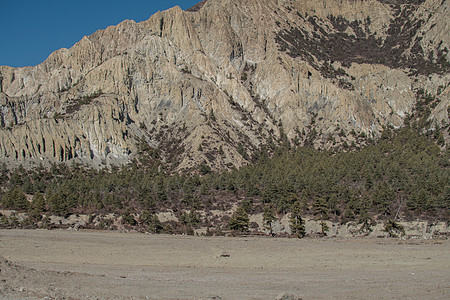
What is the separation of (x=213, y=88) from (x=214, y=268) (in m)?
93.8

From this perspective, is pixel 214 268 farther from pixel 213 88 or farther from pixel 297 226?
pixel 213 88

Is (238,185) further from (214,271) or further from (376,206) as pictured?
(214,271)

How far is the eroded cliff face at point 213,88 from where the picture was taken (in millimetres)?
100375

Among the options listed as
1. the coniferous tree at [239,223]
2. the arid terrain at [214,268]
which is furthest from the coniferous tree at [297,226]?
the arid terrain at [214,268]

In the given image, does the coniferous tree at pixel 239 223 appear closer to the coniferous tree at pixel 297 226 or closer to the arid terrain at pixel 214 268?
the coniferous tree at pixel 297 226

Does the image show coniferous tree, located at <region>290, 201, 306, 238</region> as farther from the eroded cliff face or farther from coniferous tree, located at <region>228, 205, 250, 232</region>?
the eroded cliff face

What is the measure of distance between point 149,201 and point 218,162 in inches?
1269

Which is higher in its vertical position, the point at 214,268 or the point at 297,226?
the point at 297,226

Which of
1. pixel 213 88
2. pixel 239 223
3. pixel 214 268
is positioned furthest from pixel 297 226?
pixel 213 88

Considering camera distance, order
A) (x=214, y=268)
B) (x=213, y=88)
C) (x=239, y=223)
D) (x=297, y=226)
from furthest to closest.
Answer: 1. (x=213, y=88)
2. (x=239, y=223)
3. (x=297, y=226)
4. (x=214, y=268)

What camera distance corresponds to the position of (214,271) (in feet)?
80.4

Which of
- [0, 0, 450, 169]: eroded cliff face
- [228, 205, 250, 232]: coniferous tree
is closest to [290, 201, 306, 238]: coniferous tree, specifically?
[228, 205, 250, 232]: coniferous tree

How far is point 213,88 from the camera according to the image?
4587 inches

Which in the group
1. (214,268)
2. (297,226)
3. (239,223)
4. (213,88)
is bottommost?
(214,268)
